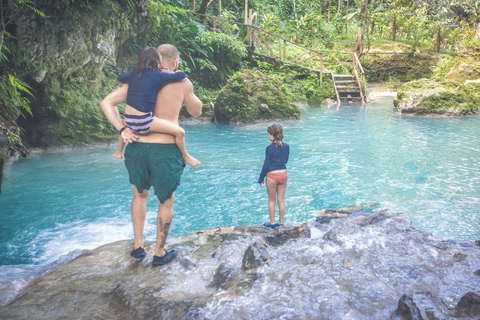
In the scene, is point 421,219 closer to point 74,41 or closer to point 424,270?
point 424,270

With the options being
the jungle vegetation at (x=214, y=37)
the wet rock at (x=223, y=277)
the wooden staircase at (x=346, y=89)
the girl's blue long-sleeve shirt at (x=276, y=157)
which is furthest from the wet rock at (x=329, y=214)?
the wooden staircase at (x=346, y=89)

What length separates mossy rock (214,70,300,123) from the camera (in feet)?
42.4

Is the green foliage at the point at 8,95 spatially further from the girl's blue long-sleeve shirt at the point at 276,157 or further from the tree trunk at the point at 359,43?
the tree trunk at the point at 359,43

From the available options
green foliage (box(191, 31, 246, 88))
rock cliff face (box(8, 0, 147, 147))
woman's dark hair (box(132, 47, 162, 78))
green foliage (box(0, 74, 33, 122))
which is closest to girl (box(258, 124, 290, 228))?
woman's dark hair (box(132, 47, 162, 78))

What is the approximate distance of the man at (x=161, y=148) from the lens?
108 inches

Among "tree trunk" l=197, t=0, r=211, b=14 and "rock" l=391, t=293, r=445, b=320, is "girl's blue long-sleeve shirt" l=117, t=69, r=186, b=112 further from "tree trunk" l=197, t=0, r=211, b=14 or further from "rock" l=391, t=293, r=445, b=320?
"tree trunk" l=197, t=0, r=211, b=14

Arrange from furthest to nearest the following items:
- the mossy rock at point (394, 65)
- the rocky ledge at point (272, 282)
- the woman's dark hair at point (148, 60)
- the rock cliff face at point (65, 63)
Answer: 1. the mossy rock at point (394, 65)
2. the rock cliff face at point (65, 63)
3. the woman's dark hair at point (148, 60)
4. the rocky ledge at point (272, 282)

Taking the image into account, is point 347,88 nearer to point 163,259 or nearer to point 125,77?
point 125,77

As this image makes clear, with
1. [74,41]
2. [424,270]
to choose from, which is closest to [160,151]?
[424,270]

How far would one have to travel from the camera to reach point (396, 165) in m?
7.77

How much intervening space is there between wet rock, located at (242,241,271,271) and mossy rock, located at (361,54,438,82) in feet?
75.8

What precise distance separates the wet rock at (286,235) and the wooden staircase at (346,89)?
15.3 m

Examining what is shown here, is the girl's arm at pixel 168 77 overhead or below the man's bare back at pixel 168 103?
overhead

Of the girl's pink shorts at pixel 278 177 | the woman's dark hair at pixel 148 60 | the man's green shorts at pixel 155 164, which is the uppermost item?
the woman's dark hair at pixel 148 60
